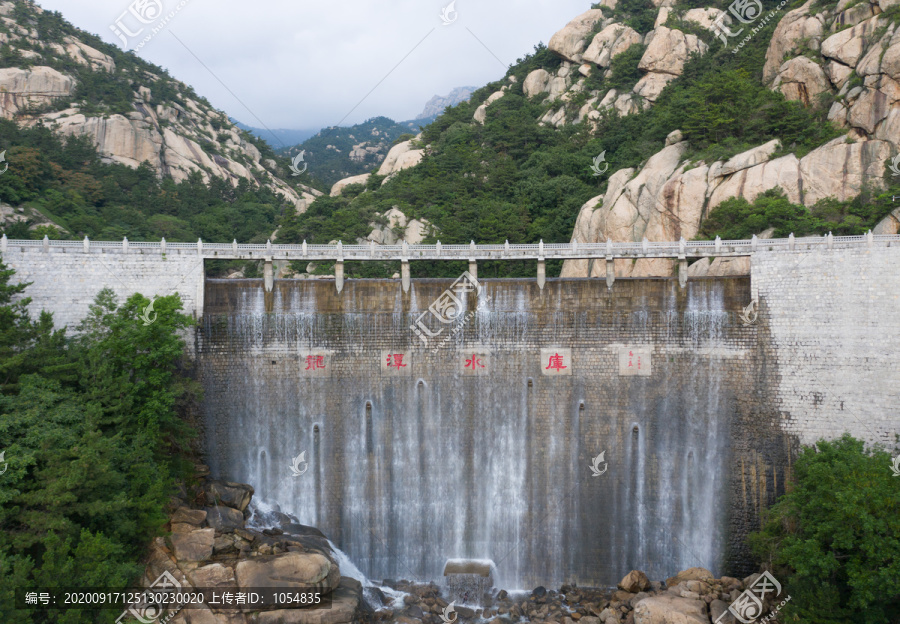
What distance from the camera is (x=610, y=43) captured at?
152 feet

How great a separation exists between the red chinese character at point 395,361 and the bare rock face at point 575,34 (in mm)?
38332

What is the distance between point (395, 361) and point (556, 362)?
26.2 feet

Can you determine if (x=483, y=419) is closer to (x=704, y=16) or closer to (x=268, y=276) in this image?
(x=268, y=276)

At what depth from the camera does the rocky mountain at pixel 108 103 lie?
46.2m

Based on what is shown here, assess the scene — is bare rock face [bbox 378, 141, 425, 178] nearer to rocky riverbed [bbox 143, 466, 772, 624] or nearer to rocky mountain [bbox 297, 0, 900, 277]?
rocky mountain [bbox 297, 0, 900, 277]

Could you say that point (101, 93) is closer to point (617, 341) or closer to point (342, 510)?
point (342, 510)

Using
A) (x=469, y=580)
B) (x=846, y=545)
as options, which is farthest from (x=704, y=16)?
(x=469, y=580)

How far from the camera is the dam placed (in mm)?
24531

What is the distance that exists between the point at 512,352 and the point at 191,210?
39.6 metres

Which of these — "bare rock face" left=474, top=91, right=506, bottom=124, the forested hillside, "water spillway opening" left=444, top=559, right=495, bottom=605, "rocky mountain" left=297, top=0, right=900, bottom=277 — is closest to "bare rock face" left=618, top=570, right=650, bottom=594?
"water spillway opening" left=444, top=559, right=495, bottom=605

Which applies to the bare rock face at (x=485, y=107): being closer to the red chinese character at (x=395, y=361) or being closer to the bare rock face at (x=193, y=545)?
the red chinese character at (x=395, y=361)

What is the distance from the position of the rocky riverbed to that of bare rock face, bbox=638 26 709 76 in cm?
3701

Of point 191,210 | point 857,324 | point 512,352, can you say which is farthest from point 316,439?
point 191,210

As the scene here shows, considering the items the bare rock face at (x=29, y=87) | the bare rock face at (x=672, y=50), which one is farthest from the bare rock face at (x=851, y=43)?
the bare rock face at (x=29, y=87)
